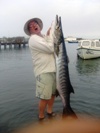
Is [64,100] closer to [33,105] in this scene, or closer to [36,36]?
[36,36]

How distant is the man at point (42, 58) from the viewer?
517 centimetres

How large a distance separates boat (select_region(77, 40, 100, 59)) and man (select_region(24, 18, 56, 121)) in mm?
22693

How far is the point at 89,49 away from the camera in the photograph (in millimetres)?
28078

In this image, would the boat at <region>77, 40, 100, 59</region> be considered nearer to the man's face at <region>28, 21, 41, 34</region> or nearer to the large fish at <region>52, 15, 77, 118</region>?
the man's face at <region>28, 21, 41, 34</region>

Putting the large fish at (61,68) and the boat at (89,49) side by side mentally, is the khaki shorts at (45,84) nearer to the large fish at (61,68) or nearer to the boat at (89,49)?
the large fish at (61,68)

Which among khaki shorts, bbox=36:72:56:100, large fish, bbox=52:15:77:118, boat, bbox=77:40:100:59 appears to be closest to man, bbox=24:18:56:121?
khaki shorts, bbox=36:72:56:100

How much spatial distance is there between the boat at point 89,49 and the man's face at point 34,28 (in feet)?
74.4

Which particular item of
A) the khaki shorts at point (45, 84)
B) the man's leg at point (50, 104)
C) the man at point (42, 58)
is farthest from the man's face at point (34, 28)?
the man's leg at point (50, 104)

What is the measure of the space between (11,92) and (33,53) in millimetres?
4360

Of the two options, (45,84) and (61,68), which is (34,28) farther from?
(45,84)

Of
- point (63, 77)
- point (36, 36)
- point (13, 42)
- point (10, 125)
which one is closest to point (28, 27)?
point (36, 36)

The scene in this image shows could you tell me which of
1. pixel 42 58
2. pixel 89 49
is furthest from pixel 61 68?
pixel 89 49

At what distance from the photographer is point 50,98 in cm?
544

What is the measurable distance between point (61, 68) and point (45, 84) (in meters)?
0.51
